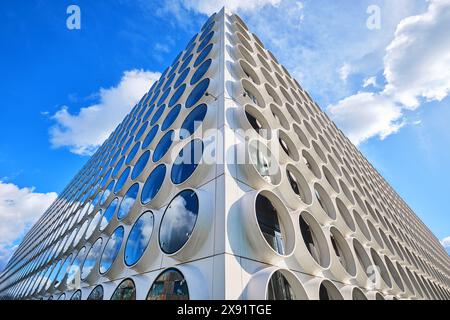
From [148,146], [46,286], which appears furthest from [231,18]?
[46,286]

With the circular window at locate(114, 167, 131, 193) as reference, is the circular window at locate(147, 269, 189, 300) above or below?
below

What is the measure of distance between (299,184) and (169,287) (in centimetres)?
534

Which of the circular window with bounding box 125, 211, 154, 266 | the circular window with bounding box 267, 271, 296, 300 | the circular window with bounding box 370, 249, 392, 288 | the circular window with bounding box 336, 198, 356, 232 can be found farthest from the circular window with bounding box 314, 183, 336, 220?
the circular window with bounding box 125, 211, 154, 266

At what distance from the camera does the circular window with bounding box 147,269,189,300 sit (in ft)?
12.9

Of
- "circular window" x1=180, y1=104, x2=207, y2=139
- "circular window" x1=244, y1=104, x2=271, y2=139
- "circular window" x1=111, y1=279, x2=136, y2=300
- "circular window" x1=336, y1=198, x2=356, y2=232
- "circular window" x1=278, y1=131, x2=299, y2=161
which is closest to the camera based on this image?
"circular window" x1=111, y1=279, x2=136, y2=300

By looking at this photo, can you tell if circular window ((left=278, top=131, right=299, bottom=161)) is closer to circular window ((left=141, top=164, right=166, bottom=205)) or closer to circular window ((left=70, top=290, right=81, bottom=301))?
circular window ((left=141, top=164, right=166, bottom=205))

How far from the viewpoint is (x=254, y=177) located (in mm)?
5309

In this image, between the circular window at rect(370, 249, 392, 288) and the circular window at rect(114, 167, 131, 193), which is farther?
the circular window at rect(114, 167, 131, 193)

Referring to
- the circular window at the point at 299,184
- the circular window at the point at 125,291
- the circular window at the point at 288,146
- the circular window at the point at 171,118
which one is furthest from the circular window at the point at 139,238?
the circular window at the point at 288,146

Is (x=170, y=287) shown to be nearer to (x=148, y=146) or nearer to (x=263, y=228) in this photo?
(x=263, y=228)

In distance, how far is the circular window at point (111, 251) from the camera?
6.82 metres

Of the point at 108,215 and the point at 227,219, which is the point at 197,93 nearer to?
the point at 227,219

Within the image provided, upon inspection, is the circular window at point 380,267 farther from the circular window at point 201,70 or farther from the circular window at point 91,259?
the circular window at point 91,259

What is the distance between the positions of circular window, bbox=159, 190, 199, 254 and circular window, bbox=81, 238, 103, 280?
4.50m
